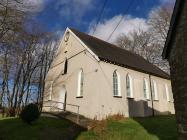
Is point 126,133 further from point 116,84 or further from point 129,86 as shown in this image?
point 129,86

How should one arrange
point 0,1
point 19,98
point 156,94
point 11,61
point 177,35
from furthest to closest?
1. point 19,98
2. point 11,61
3. point 156,94
4. point 0,1
5. point 177,35

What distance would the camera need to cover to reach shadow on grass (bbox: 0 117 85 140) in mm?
12367

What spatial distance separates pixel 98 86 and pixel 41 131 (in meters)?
6.59

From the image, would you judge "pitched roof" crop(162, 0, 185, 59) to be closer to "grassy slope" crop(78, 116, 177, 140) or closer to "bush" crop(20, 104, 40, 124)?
"grassy slope" crop(78, 116, 177, 140)

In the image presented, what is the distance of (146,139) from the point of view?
41.0 feet

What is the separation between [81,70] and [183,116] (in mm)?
12821

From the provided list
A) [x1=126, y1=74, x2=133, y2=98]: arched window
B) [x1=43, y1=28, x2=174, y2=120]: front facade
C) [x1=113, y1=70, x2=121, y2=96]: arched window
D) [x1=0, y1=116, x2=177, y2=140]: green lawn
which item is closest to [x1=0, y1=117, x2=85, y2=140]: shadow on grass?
[x1=0, y1=116, x2=177, y2=140]: green lawn

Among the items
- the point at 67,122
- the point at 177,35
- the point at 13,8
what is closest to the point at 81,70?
the point at 67,122

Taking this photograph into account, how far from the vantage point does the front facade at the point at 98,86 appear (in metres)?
18.2

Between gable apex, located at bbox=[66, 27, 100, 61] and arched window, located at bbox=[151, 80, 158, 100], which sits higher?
gable apex, located at bbox=[66, 27, 100, 61]

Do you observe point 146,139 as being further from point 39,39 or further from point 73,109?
point 39,39

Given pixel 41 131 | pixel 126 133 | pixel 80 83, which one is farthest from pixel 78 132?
pixel 80 83

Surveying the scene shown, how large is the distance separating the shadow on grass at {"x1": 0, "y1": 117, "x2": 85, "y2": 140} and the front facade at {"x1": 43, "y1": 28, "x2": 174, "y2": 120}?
3.72 meters

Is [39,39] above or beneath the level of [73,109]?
above
